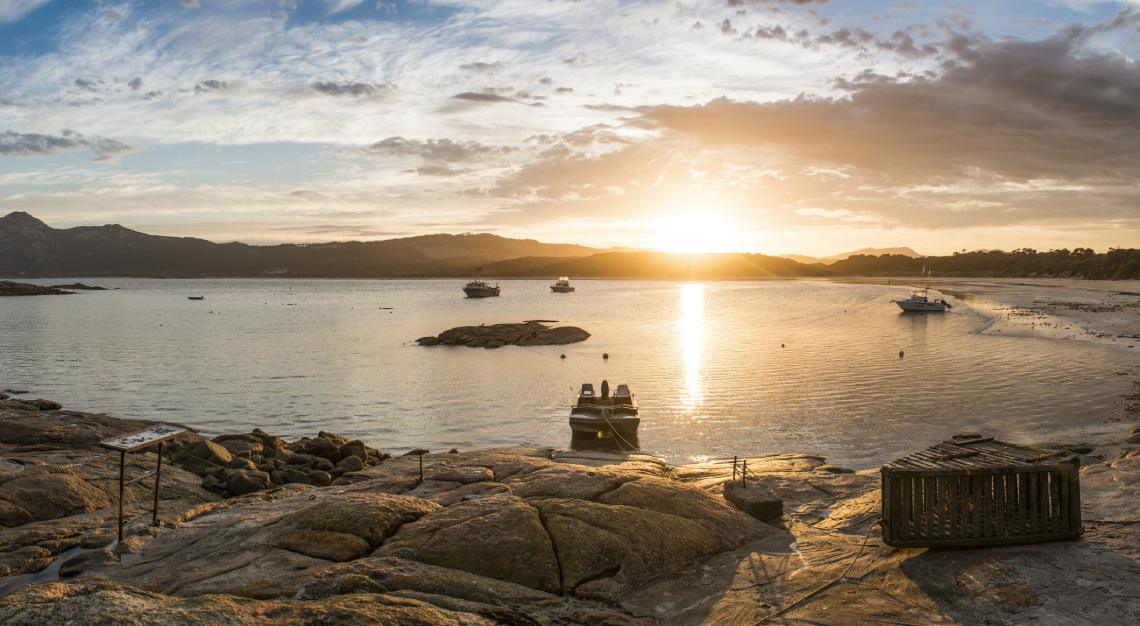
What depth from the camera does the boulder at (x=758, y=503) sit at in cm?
1411

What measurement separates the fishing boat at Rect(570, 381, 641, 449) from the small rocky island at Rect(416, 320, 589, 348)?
102 feet

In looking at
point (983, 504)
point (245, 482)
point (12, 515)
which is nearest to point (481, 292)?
point (245, 482)

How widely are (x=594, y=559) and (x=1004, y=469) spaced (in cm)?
676

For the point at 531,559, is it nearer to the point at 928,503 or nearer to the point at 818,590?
the point at 818,590

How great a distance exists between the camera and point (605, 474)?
14820mm

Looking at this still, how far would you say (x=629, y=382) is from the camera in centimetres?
4297

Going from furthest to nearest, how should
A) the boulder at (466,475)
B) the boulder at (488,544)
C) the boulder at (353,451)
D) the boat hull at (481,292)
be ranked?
the boat hull at (481,292) → the boulder at (353,451) → the boulder at (466,475) → the boulder at (488,544)

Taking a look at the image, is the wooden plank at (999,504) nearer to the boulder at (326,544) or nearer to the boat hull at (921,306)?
the boulder at (326,544)

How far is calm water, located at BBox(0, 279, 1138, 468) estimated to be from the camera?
1133 inches

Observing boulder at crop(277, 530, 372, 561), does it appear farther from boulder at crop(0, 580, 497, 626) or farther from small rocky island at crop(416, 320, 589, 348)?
small rocky island at crop(416, 320, 589, 348)

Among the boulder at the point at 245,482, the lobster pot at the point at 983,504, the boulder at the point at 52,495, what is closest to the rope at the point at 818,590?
the lobster pot at the point at 983,504

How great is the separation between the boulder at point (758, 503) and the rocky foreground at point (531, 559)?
0.57 ft

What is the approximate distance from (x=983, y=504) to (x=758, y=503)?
4.19m

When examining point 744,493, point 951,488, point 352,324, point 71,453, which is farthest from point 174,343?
point 951,488
